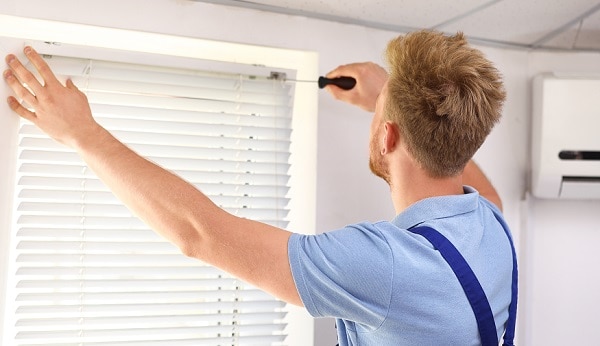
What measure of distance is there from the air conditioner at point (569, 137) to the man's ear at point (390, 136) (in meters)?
0.77

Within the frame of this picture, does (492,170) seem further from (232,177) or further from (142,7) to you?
(142,7)

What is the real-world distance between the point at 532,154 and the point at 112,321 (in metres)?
1.22

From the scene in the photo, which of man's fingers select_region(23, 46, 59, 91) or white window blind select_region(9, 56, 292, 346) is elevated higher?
man's fingers select_region(23, 46, 59, 91)

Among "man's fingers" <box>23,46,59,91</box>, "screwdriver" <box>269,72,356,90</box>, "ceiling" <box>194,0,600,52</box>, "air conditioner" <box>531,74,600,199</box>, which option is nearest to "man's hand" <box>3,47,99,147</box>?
"man's fingers" <box>23,46,59,91</box>

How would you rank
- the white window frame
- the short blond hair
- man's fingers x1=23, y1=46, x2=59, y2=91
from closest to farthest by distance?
1. the short blond hair
2. man's fingers x1=23, y1=46, x2=59, y2=91
3. the white window frame

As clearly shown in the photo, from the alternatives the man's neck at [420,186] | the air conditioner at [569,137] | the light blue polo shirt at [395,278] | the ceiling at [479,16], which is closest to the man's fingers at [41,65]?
the ceiling at [479,16]

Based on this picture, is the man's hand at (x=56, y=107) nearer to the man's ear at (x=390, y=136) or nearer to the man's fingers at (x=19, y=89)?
the man's fingers at (x=19, y=89)

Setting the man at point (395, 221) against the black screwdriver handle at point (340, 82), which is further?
the black screwdriver handle at point (340, 82)

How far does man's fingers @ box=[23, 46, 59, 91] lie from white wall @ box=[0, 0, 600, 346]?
0.09 metres

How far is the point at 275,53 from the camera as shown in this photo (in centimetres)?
180

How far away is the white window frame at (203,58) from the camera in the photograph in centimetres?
152

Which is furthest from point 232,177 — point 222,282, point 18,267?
point 18,267

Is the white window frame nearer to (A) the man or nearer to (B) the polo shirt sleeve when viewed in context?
(A) the man

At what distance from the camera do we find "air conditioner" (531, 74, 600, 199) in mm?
1944
